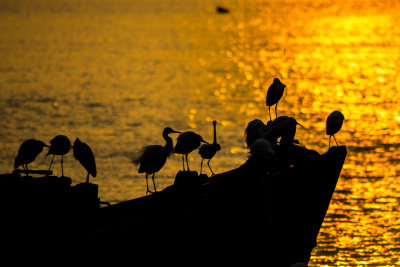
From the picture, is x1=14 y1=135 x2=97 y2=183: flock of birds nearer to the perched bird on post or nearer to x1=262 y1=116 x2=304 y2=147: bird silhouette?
the perched bird on post

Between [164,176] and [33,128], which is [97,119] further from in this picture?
[164,176]

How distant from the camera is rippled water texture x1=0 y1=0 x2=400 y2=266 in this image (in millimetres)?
31953

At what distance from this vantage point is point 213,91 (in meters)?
59.1

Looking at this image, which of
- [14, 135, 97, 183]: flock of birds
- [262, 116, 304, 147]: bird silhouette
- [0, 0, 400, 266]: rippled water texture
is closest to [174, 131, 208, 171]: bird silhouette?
[262, 116, 304, 147]: bird silhouette

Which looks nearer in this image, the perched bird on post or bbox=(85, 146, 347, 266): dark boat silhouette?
bbox=(85, 146, 347, 266): dark boat silhouette

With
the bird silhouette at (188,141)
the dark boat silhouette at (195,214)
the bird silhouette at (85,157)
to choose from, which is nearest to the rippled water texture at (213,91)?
the dark boat silhouette at (195,214)

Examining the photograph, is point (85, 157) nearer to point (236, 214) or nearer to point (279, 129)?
point (236, 214)

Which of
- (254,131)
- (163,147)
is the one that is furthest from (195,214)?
(163,147)

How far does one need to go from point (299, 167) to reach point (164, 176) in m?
16.1

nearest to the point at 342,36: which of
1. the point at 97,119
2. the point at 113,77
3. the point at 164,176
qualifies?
the point at 113,77

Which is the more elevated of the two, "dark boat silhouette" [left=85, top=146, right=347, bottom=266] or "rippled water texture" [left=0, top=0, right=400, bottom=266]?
"rippled water texture" [left=0, top=0, right=400, bottom=266]

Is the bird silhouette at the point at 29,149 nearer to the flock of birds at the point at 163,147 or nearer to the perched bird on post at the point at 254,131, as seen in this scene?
the flock of birds at the point at 163,147

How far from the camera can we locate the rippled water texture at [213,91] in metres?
32.0

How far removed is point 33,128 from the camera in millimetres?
45125
